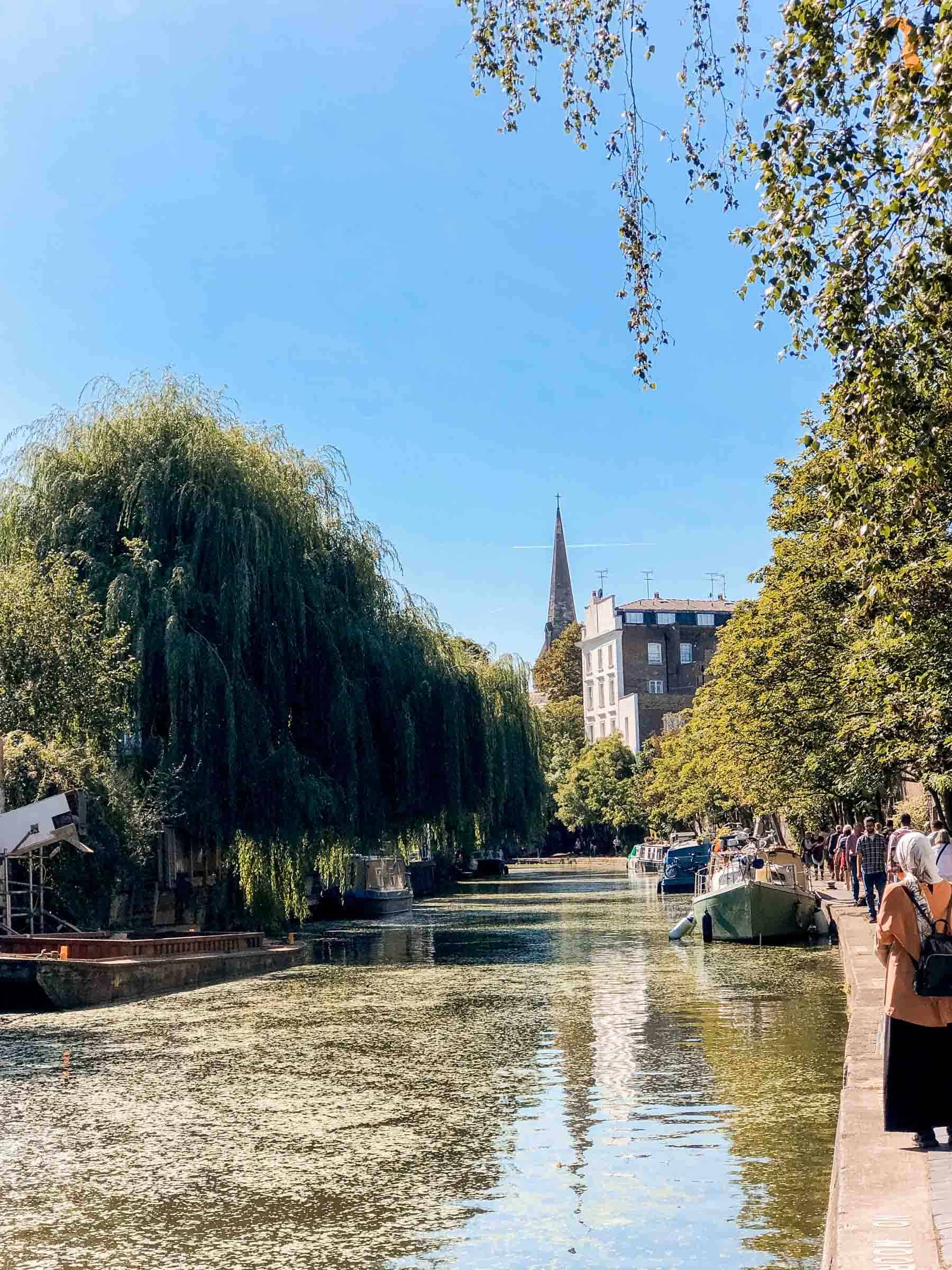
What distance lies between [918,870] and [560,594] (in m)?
181

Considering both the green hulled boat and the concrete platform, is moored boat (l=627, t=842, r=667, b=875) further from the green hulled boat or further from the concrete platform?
the concrete platform

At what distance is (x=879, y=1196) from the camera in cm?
701

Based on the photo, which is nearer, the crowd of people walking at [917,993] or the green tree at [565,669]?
the crowd of people walking at [917,993]

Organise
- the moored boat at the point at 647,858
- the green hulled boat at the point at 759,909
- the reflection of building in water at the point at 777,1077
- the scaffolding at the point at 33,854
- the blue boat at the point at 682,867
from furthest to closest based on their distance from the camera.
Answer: the moored boat at the point at 647,858 → the blue boat at the point at 682,867 → the green hulled boat at the point at 759,909 → the scaffolding at the point at 33,854 → the reflection of building in water at the point at 777,1077

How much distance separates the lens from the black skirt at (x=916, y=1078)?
775 cm

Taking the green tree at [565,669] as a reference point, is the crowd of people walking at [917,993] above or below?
below

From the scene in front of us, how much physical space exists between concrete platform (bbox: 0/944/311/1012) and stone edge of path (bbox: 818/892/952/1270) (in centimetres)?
1232

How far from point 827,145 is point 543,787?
45.0m

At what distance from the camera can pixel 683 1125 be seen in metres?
10.9

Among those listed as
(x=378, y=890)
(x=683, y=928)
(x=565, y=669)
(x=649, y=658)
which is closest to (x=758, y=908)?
(x=683, y=928)

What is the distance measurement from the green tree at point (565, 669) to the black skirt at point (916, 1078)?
121m

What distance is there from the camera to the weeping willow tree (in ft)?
90.8

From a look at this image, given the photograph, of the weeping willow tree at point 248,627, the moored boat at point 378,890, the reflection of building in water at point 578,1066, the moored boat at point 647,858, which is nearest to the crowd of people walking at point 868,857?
the reflection of building in water at point 578,1066

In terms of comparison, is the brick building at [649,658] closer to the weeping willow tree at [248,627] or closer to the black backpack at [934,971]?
the weeping willow tree at [248,627]
